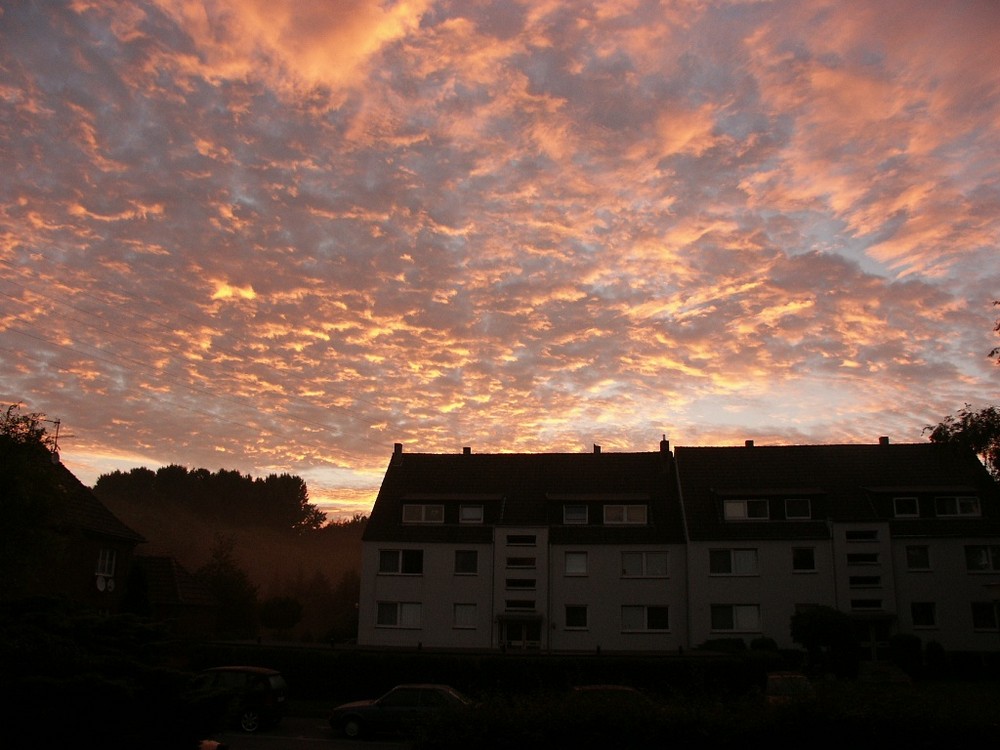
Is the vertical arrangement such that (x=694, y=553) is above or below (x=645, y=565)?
above

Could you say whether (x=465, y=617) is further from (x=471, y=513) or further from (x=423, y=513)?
(x=423, y=513)

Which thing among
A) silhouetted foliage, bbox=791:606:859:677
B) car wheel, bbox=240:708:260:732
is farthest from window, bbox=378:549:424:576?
car wheel, bbox=240:708:260:732

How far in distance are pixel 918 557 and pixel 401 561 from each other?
2810 cm

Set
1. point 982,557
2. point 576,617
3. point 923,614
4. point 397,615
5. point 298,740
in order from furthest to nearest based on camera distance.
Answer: point 397,615
point 576,617
point 982,557
point 923,614
point 298,740

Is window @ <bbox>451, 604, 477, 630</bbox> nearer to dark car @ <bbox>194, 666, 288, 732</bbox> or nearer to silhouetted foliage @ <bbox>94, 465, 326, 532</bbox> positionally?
dark car @ <bbox>194, 666, 288, 732</bbox>

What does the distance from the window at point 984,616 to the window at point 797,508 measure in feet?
30.2

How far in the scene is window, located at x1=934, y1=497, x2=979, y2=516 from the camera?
46.3 metres

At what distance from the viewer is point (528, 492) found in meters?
51.7

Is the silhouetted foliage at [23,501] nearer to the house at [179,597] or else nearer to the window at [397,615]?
the house at [179,597]

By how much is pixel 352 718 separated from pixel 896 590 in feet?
109

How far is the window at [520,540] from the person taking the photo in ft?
160

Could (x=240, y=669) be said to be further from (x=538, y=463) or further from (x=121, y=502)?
(x=121, y=502)

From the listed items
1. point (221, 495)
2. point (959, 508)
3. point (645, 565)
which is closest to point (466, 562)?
point (645, 565)

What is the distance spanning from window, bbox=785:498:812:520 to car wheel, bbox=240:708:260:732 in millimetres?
32816
